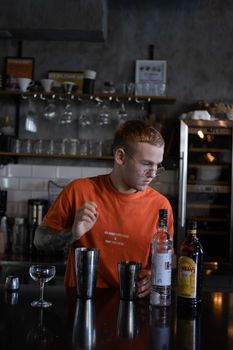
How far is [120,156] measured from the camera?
196cm

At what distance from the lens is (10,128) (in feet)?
14.3

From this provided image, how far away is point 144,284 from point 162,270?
153 millimetres

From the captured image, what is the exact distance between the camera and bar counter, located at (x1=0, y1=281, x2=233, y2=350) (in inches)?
47.8

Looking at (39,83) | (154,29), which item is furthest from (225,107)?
(39,83)

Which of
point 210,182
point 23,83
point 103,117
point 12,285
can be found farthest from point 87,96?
point 12,285

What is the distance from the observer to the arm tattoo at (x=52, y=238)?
186 cm

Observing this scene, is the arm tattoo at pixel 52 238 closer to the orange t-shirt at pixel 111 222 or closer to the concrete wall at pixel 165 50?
the orange t-shirt at pixel 111 222

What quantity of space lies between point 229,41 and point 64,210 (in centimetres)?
299

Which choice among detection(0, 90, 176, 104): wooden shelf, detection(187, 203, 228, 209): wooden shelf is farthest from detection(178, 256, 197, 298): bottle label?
detection(0, 90, 176, 104): wooden shelf

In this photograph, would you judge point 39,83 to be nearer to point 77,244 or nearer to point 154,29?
point 154,29

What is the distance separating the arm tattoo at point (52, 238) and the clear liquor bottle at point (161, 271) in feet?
1.27

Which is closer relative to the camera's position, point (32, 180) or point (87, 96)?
point (87, 96)

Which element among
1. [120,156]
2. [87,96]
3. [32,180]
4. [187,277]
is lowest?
[187,277]

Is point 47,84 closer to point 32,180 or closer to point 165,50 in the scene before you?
point 32,180
